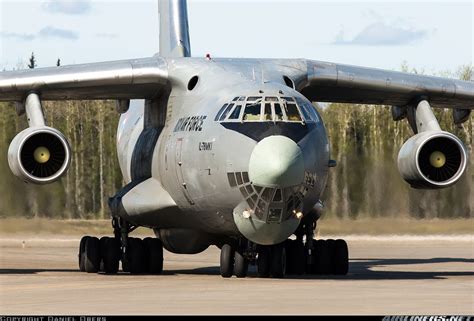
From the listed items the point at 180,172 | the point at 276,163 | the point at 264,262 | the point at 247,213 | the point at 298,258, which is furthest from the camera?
the point at 298,258

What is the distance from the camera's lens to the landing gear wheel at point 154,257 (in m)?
20.8

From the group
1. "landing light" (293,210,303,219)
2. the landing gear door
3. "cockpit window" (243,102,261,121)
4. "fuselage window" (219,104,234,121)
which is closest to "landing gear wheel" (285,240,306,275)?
the landing gear door

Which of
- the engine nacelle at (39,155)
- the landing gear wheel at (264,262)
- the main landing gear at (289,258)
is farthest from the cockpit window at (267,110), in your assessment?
the engine nacelle at (39,155)

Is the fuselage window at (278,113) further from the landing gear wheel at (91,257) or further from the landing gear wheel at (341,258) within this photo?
the landing gear wheel at (91,257)

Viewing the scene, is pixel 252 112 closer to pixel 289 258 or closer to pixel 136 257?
pixel 289 258

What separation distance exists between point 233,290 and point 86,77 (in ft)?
18.7

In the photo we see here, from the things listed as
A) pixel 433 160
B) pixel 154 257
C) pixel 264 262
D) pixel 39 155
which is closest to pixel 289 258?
pixel 264 262

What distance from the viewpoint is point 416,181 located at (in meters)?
20.2

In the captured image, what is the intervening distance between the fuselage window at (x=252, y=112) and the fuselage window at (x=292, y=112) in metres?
0.39

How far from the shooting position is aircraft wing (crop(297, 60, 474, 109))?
68.4 ft

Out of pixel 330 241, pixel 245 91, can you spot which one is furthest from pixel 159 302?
pixel 330 241

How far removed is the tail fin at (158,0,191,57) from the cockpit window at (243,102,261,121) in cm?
604

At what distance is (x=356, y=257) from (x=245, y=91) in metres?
9.78

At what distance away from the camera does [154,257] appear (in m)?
20.8
